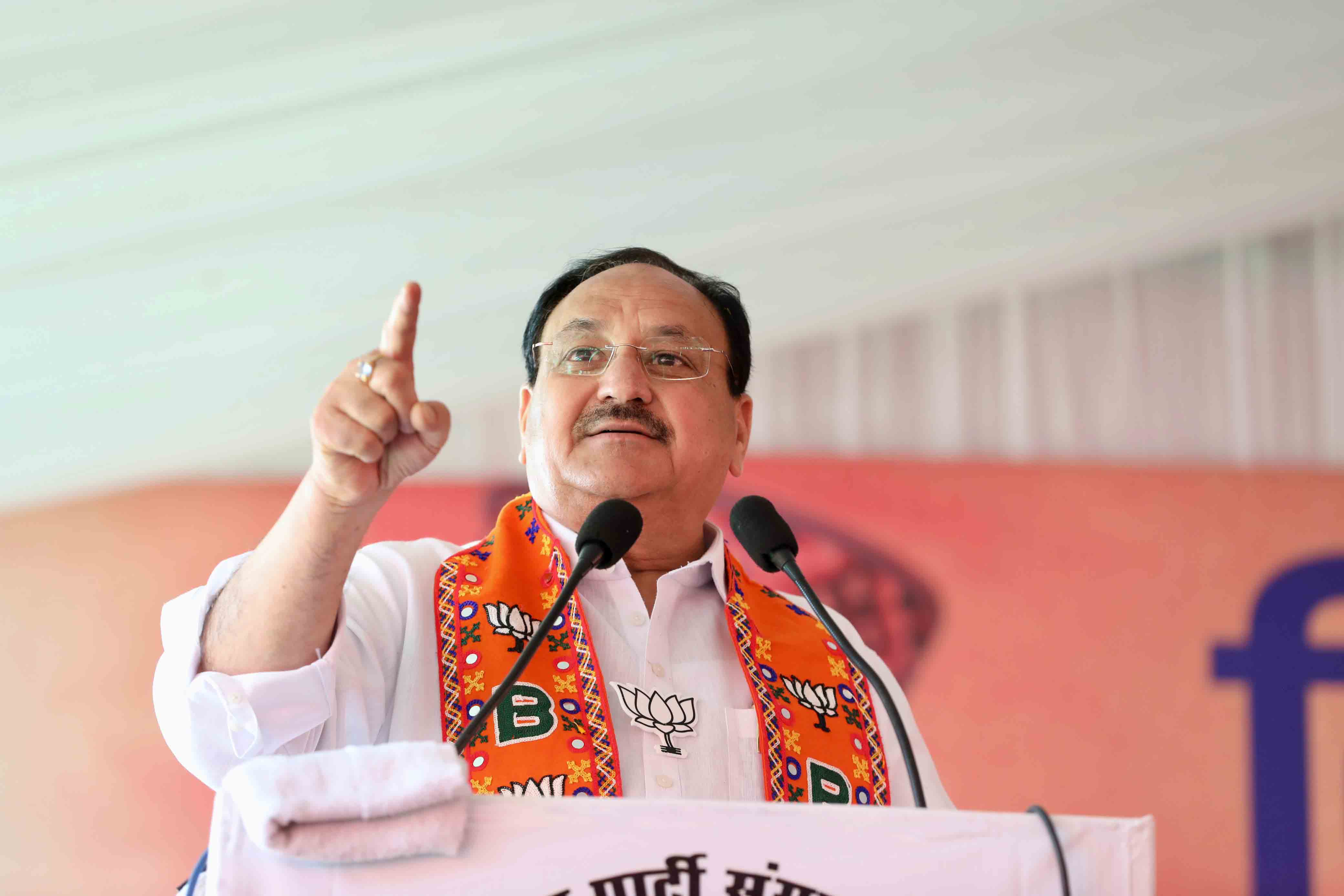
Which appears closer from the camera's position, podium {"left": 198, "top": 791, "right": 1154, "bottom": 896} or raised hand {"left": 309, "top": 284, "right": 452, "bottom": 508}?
podium {"left": 198, "top": 791, "right": 1154, "bottom": 896}

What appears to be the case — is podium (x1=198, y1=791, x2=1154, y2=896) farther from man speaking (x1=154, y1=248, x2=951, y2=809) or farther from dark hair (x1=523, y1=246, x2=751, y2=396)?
dark hair (x1=523, y1=246, x2=751, y2=396)

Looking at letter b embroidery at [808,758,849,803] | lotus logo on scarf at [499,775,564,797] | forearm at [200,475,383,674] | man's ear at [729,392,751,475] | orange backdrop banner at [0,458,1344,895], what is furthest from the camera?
orange backdrop banner at [0,458,1344,895]

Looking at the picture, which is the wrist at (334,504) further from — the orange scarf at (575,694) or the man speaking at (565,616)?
the orange scarf at (575,694)

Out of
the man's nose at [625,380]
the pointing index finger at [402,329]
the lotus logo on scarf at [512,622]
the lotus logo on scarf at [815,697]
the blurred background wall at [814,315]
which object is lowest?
the lotus logo on scarf at [815,697]

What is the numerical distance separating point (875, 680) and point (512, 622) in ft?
A: 2.19

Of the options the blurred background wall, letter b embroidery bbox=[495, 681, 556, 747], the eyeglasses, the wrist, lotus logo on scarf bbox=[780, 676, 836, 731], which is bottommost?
letter b embroidery bbox=[495, 681, 556, 747]

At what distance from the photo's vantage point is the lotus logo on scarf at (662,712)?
165 centimetres

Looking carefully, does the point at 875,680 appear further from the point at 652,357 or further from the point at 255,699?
the point at 652,357

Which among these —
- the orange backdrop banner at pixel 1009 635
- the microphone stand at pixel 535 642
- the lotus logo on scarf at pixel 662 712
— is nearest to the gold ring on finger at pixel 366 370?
the microphone stand at pixel 535 642

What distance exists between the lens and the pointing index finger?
1.24m

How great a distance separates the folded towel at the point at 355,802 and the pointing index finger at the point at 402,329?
0.43 m

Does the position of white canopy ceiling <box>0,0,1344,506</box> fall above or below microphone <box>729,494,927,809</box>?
above

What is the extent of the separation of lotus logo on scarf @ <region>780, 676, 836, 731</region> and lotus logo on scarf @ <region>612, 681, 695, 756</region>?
187mm

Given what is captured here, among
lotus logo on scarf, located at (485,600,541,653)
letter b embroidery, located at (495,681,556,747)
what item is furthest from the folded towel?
lotus logo on scarf, located at (485,600,541,653)
